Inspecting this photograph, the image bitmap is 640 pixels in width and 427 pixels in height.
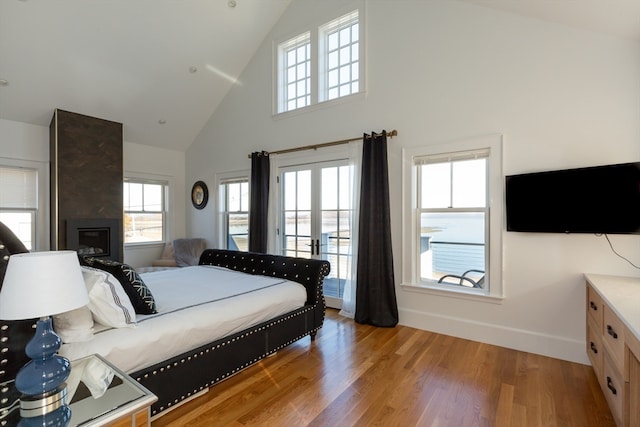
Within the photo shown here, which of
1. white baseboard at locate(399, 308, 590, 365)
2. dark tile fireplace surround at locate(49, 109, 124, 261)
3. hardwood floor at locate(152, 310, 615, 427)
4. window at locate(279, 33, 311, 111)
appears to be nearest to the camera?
hardwood floor at locate(152, 310, 615, 427)

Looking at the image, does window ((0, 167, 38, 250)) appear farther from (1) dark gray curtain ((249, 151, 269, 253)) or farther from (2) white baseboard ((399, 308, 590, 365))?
(2) white baseboard ((399, 308, 590, 365))

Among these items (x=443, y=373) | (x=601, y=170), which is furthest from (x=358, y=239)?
(x=601, y=170)

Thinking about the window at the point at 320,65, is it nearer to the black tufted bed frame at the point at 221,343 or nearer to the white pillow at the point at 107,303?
the black tufted bed frame at the point at 221,343

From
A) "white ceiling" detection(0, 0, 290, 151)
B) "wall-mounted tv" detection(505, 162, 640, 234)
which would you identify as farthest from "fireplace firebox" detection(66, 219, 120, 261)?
"wall-mounted tv" detection(505, 162, 640, 234)

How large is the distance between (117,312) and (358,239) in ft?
8.65

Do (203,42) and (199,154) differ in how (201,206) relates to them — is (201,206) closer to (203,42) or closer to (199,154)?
(199,154)

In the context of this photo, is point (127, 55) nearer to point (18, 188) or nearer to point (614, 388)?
point (18, 188)

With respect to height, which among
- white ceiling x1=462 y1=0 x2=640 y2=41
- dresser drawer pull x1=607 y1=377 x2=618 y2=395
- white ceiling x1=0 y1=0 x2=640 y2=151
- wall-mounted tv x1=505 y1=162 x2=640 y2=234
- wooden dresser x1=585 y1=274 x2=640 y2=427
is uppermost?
white ceiling x1=0 y1=0 x2=640 y2=151

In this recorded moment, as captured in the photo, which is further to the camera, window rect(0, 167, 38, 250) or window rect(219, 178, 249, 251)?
window rect(219, 178, 249, 251)

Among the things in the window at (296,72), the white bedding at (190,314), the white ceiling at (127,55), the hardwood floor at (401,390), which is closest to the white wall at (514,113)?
the hardwood floor at (401,390)

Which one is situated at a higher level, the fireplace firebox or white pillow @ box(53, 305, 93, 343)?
the fireplace firebox

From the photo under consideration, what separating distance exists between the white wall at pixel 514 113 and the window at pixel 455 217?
12 cm

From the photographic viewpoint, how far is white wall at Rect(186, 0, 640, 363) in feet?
8.41

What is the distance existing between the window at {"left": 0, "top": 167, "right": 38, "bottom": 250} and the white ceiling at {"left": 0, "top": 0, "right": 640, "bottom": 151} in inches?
30.0
